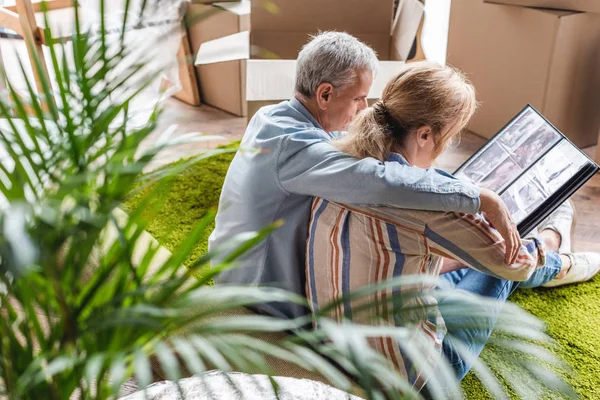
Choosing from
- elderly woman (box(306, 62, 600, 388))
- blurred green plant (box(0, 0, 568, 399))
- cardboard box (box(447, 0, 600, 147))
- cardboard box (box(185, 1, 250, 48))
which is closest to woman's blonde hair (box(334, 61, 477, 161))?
elderly woman (box(306, 62, 600, 388))

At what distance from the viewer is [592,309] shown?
7.14 feet

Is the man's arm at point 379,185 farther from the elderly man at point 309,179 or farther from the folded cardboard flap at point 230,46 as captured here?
the folded cardboard flap at point 230,46

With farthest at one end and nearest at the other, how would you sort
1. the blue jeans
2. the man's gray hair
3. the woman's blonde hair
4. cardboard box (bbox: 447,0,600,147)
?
1. cardboard box (bbox: 447,0,600,147)
2. the man's gray hair
3. the blue jeans
4. the woman's blonde hair

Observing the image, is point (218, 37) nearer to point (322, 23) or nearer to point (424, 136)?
point (322, 23)

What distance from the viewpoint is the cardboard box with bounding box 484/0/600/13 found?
2682 millimetres

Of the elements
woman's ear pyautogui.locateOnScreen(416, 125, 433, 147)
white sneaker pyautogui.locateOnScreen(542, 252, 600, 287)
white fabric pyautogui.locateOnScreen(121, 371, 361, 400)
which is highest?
woman's ear pyautogui.locateOnScreen(416, 125, 433, 147)

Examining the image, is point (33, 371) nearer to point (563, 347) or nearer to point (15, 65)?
point (563, 347)

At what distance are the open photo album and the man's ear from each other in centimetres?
53

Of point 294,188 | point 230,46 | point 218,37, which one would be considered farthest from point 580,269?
point 218,37

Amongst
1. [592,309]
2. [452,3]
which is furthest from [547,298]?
[452,3]

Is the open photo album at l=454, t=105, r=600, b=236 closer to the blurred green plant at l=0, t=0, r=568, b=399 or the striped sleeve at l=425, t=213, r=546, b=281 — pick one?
the striped sleeve at l=425, t=213, r=546, b=281

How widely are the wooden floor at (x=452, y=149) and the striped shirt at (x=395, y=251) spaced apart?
804 mm

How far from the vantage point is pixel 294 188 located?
1.50 m

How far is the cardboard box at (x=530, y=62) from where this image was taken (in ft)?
9.52
